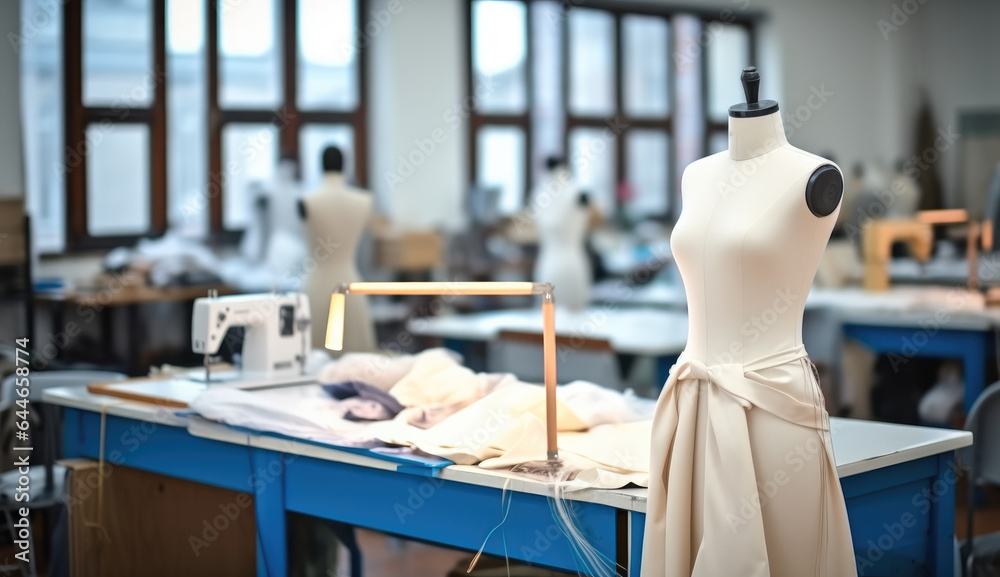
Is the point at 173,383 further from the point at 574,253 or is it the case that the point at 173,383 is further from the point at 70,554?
the point at 574,253

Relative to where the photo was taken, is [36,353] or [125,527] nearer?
[125,527]

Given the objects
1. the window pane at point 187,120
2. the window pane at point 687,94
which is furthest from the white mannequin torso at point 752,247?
the window pane at point 687,94

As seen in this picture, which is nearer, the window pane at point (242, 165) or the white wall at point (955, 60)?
the window pane at point (242, 165)

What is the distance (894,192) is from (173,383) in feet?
18.0

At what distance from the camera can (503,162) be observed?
8.36 m

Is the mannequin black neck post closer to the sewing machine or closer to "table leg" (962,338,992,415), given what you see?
the sewing machine

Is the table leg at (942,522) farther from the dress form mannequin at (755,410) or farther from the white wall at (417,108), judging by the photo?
the white wall at (417,108)

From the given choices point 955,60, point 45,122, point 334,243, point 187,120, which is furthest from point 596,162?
point 334,243

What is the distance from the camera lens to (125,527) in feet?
9.55

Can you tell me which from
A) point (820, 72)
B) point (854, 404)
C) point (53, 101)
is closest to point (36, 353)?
point (53, 101)

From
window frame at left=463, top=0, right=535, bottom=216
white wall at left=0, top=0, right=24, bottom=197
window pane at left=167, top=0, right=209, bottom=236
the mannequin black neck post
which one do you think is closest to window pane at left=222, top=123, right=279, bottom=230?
window pane at left=167, top=0, right=209, bottom=236

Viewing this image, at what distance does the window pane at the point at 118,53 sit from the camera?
6.34 m

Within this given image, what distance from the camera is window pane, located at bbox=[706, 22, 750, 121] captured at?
9297mm

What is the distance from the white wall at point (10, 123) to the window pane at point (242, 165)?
7.00 ft
